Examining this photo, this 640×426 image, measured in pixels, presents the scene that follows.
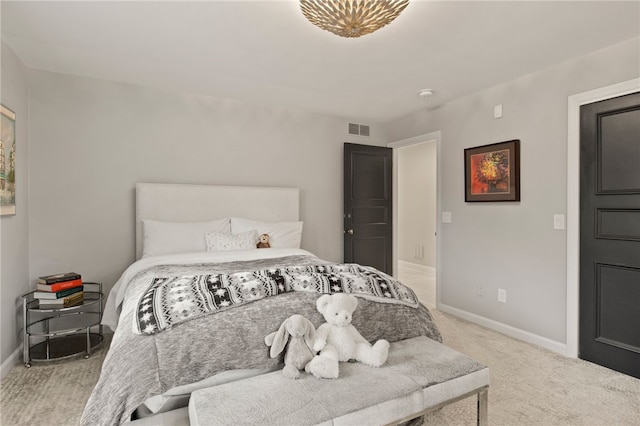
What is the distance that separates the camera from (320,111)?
14.0ft

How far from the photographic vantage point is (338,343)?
1694 millimetres

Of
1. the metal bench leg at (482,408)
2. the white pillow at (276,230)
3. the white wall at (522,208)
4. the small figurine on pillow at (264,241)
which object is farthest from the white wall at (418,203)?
the metal bench leg at (482,408)

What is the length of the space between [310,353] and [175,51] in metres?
2.37

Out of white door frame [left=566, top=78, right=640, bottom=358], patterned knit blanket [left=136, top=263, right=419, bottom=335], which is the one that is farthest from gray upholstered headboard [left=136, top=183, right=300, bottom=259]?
white door frame [left=566, top=78, right=640, bottom=358]

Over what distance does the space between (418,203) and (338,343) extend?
16.7 ft

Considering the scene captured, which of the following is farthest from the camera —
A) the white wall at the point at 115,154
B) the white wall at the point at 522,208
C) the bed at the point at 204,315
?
the white wall at the point at 115,154

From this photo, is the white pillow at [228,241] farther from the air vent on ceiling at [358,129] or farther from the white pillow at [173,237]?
the air vent on ceiling at [358,129]

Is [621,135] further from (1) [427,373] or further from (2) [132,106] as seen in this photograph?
(2) [132,106]

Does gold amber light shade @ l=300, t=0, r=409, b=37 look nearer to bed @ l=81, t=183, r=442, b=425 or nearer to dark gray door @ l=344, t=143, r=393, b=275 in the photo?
bed @ l=81, t=183, r=442, b=425

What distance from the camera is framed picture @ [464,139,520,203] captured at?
321 cm

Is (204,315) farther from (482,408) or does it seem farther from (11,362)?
(11,362)

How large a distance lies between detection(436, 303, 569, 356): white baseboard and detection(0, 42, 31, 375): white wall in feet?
13.1

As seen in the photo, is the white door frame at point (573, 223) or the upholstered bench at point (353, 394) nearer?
the upholstered bench at point (353, 394)

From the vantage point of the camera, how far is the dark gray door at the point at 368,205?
443cm
